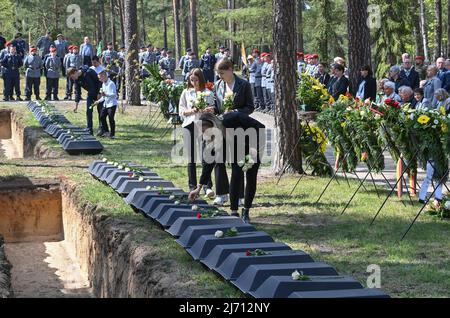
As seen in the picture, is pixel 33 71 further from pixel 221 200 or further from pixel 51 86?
pixel 221 200

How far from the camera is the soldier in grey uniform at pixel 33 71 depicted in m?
34.1

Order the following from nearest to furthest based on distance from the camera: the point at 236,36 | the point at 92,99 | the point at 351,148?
the point at 351,148 → the point at 92,99 → the point at 236,36

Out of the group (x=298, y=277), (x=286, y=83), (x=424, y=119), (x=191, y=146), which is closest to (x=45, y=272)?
(x=191, y=146)

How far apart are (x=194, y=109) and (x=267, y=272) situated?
5238 mm

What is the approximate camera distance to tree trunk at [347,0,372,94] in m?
21.3

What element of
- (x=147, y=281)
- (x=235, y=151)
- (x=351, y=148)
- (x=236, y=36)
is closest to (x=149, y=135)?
(x=351, y=148)

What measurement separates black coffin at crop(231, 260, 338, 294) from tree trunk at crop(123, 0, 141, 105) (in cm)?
2264

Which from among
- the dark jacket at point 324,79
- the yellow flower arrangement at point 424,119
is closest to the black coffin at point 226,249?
the yellow flower arrangement at point 424,119

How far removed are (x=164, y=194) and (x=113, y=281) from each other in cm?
162

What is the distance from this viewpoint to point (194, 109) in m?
12.4

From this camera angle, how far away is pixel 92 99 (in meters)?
22.4

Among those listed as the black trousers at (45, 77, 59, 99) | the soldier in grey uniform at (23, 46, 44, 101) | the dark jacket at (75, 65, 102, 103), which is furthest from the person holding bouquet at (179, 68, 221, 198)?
the black trousers at (45, 77, 59, 99)

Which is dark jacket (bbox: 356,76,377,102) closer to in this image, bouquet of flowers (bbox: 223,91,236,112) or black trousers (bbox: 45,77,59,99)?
bouquet of flowers (bbox: 223,91,236,112)
